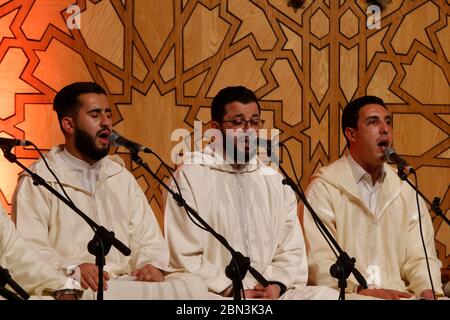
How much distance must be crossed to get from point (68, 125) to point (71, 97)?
177 mm

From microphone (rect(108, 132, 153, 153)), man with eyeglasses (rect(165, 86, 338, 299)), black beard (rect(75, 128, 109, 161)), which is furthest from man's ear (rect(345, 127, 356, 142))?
microphone (rect(108, 132, 153, 153))

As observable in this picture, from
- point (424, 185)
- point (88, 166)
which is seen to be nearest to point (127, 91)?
point (88, 166)

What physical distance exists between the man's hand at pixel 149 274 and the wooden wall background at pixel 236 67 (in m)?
1.50

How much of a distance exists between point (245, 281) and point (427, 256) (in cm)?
130

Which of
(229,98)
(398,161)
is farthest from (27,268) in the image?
(398,161)

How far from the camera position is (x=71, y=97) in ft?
17.0

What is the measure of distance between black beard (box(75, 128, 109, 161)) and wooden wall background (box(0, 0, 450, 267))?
3.14ft

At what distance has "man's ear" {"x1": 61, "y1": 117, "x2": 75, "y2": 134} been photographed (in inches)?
203

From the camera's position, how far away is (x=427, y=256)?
5.52m

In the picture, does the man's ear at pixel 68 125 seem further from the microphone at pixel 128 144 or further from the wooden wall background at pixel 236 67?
the microphone at pixel 128 144

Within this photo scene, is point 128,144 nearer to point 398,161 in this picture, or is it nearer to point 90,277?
point 90,277

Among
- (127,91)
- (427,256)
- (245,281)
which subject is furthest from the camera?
(127,91)

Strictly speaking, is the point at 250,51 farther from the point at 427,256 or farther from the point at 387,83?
the point at 427,256
